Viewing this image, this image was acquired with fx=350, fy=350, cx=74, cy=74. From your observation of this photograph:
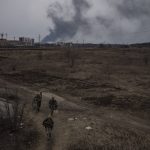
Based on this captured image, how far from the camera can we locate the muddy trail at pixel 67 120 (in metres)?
20.7

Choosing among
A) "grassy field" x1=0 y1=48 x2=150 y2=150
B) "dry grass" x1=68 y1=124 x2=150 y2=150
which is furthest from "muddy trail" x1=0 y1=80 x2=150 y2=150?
"dry grass" x1=68 y1=124 x2=150 y2=150

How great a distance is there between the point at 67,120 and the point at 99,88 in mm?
13752

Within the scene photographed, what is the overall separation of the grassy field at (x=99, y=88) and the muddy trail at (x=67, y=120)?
1.70ft

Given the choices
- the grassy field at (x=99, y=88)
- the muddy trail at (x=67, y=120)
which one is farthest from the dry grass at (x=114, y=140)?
the muddy trail at (x=67, y=120)

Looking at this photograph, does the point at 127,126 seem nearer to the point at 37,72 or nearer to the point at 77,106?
the point at 77,106

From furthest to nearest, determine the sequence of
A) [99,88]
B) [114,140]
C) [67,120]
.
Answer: [99,88] → [67,120] → [114,140]

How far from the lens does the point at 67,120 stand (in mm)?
25125

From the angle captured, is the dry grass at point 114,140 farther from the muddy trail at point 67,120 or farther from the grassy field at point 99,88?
the muddy trail at point 67,120

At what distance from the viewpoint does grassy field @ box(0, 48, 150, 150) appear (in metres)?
21.3

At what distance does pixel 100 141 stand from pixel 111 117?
5.93 meters

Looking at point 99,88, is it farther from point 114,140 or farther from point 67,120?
point 114,140

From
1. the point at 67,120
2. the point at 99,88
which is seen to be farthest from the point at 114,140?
the point at 99,88

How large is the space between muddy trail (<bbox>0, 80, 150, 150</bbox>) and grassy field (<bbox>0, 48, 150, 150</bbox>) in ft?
1.70

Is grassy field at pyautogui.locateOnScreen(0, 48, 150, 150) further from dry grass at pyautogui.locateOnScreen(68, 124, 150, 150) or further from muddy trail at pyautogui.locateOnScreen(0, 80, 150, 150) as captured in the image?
muddy trail at pyautogui.locateOnScreen(0, 80, 150, 150)
